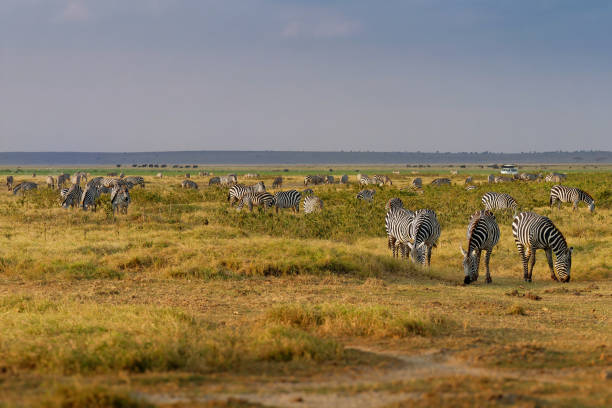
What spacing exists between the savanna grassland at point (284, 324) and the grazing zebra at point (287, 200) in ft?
32.0

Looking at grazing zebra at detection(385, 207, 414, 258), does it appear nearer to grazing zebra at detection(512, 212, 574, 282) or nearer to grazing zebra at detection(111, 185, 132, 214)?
grazing zebra at detection(512, 212, 574, 282)

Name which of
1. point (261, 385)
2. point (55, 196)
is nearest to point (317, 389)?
point (261, 385)

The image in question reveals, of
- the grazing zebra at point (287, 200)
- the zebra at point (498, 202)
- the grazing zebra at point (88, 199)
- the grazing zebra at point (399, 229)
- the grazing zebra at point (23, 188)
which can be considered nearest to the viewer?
the grazing zebra at point (399, 229)

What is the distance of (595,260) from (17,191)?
39677 millimetres

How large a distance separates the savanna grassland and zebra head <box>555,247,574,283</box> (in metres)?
0.28

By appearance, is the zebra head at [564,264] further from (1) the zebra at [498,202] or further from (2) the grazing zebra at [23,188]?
(2) the grazing zebra at [23,188]

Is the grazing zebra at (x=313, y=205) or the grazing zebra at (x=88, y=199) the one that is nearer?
the grazing zebra at (x=88, y=199)

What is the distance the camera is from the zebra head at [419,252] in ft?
59.3

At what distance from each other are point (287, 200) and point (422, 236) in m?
15.5

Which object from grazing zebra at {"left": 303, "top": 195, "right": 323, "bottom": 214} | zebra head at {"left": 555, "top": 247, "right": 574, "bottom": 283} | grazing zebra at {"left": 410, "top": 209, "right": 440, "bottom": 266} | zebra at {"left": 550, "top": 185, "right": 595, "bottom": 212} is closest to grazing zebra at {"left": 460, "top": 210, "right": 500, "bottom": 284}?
grazing zebra at {"left": 410, "top": 209, "right": 440, "bottom": 266}

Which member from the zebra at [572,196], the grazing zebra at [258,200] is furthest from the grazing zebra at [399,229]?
the zebra at [572,196]

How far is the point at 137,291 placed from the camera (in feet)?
46.1

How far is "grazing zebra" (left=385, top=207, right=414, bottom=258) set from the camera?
19016 millimetres

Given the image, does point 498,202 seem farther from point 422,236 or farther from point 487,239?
point 487,239
